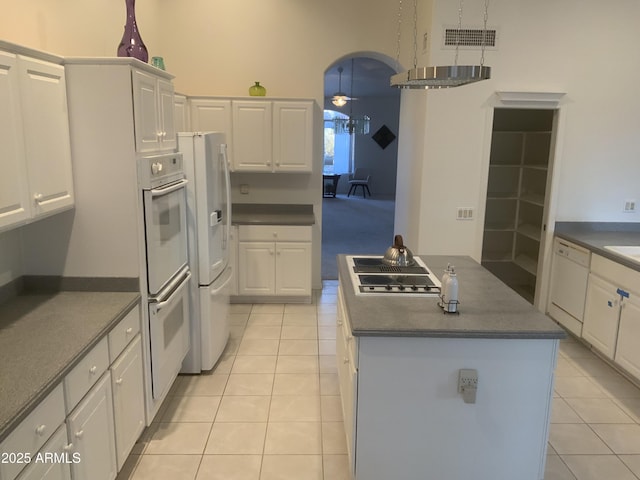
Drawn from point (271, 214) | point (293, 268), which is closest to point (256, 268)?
point (293, 268)

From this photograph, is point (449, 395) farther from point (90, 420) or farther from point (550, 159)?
point (550, 159)

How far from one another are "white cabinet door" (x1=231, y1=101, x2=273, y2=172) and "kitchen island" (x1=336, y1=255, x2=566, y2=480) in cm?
305

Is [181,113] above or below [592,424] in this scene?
above

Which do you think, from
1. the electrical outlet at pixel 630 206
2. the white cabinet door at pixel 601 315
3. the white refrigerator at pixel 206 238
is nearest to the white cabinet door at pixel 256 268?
the white refrigerator at pixel 206 238

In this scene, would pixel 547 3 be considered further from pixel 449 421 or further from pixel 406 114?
pixel 449 421

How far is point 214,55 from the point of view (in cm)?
519

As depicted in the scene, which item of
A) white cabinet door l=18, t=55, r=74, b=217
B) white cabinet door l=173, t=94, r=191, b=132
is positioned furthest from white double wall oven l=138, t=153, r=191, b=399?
white cabinet door l=173, t=94, r=191, b=132

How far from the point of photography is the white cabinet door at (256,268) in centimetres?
505

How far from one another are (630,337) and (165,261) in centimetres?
317

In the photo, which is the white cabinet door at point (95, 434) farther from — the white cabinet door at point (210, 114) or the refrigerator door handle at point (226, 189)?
the white cabinet door at point (210, 114)

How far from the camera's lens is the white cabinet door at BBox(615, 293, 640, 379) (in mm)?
3396

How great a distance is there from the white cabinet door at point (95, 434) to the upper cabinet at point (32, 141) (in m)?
0.79

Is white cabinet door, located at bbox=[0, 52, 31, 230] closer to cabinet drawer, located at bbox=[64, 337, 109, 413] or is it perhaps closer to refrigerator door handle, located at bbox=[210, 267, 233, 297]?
cabinet drawer, located at bbox=[64, 337, 109, 413]

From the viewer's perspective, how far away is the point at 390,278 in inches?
114
